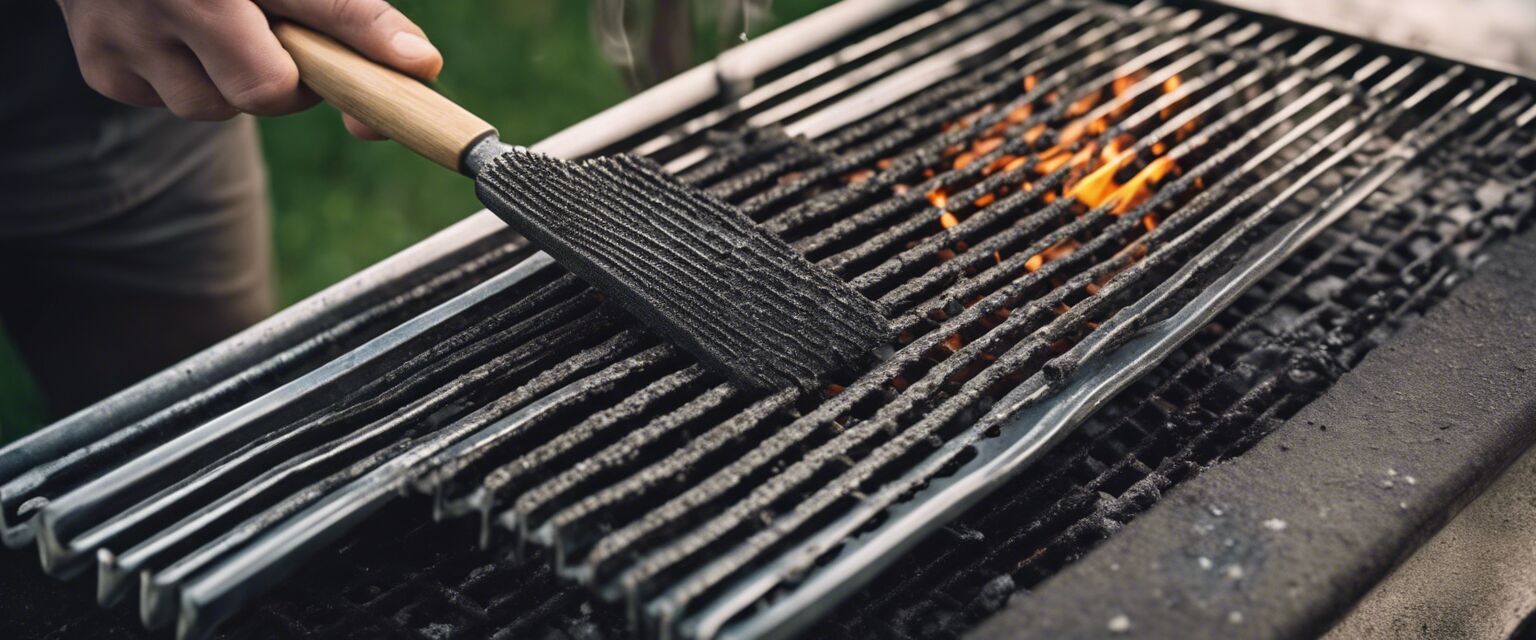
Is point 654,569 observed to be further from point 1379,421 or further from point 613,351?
point 1379,421

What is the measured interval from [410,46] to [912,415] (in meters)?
0.97

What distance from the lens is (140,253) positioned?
2.76 meters

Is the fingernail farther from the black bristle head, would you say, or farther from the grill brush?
the black bristle head

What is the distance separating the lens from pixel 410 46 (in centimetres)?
185

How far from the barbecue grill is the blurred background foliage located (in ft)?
5.81

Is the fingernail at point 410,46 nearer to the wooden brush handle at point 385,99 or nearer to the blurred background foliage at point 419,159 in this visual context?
the wooden brush handle at point 385,99

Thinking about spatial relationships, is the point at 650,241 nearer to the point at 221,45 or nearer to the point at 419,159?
the point at 221,45

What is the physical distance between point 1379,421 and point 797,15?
333 centimetres

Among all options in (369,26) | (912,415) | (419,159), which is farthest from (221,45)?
(419,159)

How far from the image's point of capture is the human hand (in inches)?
70.0

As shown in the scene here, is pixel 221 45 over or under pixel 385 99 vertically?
over

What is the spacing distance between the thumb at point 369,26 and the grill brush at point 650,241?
0.02 m

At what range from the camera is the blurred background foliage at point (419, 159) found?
401 centimetres

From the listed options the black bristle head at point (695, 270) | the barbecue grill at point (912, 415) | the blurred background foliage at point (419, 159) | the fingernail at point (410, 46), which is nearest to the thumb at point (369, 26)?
the fingernail at point (410, 46)
